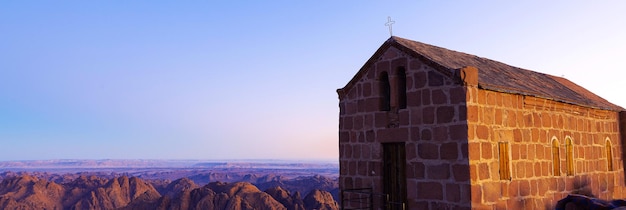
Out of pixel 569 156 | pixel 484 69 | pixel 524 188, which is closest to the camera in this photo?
pixel 524 188

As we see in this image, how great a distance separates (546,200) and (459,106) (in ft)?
15.0

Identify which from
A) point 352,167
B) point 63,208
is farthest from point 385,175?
point 63,208

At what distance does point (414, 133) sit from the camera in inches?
483

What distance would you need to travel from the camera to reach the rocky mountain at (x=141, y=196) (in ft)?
172

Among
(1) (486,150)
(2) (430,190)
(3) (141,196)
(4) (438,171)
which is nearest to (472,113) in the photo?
(1) (486,150)

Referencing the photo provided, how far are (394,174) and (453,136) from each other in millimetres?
2368

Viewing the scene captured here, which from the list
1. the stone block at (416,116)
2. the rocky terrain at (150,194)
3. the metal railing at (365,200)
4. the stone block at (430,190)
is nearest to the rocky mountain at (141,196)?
the rocky terrain at (150,194)

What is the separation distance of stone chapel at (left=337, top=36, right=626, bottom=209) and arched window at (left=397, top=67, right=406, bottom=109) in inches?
1.0

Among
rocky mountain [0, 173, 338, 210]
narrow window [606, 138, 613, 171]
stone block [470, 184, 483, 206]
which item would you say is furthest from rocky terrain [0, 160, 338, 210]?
stone block [470, 184, 483, 206]

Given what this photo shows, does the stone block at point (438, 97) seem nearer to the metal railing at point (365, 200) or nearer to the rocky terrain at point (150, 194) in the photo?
the metal railing at point (365, 200)

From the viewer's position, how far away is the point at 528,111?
13336mm

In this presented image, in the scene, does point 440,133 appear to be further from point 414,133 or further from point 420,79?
point 420,79

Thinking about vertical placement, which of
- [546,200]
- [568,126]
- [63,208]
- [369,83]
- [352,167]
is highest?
[369,83]

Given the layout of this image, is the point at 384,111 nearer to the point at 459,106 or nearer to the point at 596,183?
the point at 459,106
